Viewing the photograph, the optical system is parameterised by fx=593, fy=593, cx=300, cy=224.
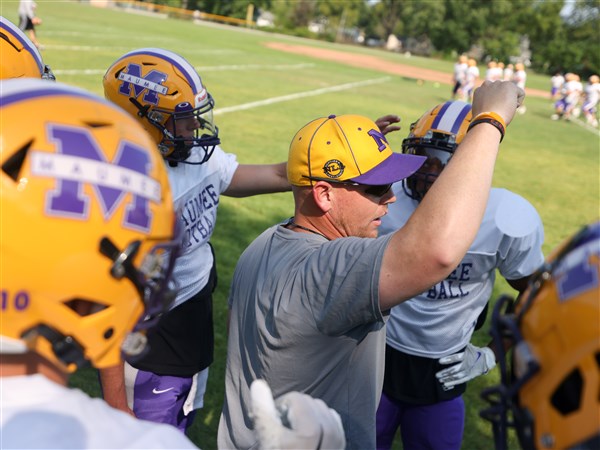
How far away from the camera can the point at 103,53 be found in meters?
21.1

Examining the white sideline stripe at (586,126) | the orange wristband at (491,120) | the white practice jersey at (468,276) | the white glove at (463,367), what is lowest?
the white sideline stripe at (586,126)

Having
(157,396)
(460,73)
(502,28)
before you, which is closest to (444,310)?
(157,396)

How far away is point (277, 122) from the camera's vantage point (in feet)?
49.2

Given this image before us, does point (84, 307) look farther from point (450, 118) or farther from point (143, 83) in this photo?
point (450, 118)

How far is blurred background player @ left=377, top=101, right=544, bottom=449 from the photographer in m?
3.14

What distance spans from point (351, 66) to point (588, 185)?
26177mm

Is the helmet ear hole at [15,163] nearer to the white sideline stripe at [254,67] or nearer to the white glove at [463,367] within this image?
the white glove at [463,367]

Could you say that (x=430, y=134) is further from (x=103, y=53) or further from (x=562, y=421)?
(x=103, y=53)

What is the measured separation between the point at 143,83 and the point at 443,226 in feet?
6.88

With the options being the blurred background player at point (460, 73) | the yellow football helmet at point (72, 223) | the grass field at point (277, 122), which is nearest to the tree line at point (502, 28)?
the grass field at point (277, 122)

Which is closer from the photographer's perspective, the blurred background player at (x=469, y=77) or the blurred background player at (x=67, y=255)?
the blurred background player at (x=67, y=255)

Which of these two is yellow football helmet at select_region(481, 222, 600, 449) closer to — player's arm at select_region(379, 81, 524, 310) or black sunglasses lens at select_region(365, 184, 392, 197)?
player's arm at select_region(379, 81, 524, 310)

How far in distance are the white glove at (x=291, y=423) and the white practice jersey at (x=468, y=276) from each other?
1.85m

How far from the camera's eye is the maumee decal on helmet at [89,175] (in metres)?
1.53
